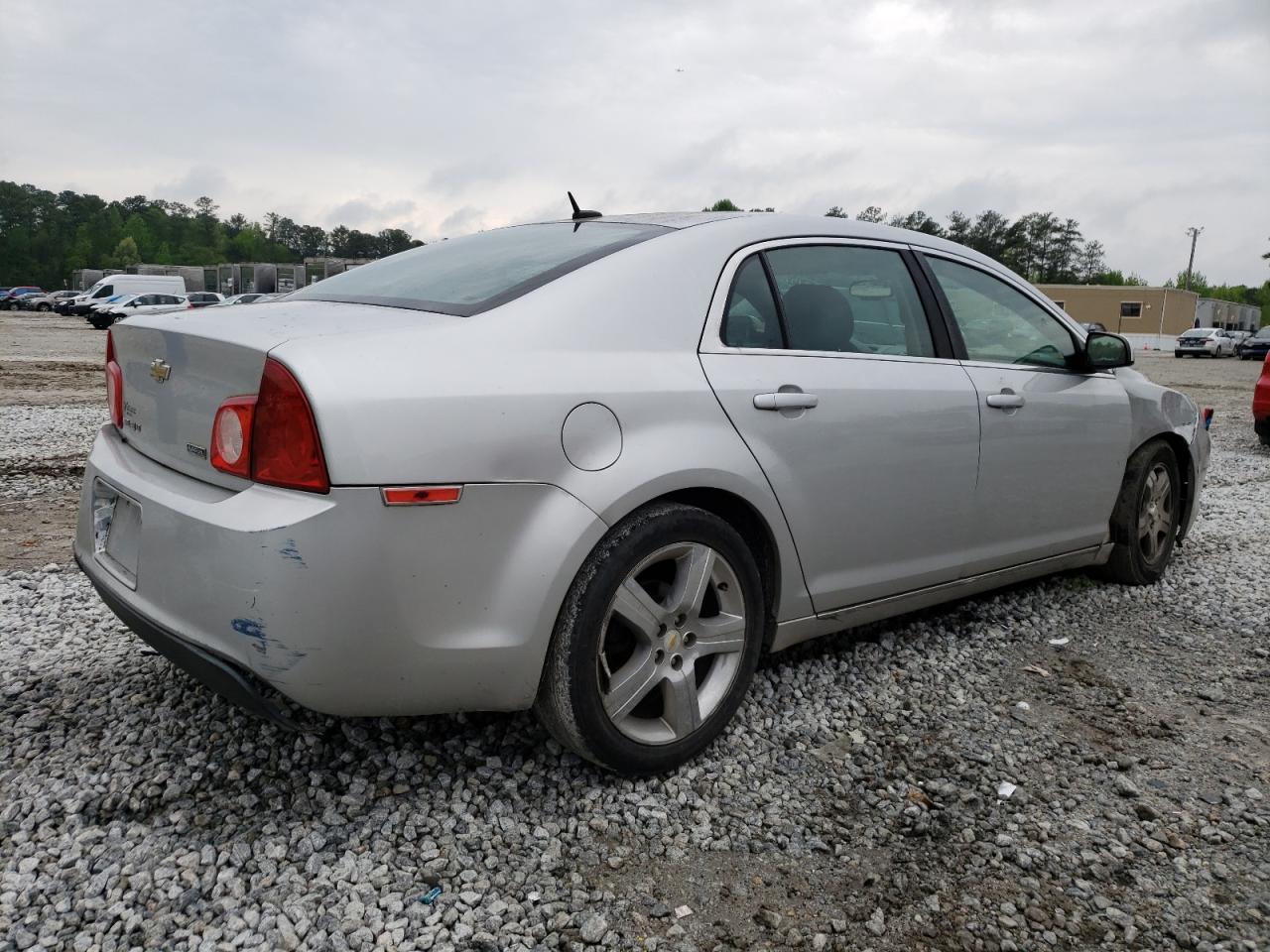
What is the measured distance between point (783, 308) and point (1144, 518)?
2592mm

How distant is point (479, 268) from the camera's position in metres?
3.03

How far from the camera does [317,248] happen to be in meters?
138

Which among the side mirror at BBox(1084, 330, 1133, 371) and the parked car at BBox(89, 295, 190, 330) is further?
the parked car at BBox(89, 295, 190, 330)

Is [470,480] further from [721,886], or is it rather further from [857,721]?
→ [857,721]

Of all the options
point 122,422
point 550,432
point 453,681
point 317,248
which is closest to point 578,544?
point 550,432

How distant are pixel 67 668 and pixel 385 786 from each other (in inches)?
56.8

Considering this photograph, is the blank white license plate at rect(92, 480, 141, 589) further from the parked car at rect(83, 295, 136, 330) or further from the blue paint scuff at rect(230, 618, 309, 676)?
the parked car at rect(83, 295, 136, 330)

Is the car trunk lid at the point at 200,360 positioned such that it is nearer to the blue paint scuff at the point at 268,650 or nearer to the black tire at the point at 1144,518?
the blue paint scuff at the point at 268,650

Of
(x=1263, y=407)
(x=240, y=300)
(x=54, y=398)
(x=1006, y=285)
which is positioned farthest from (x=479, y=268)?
(x=240, y=300)

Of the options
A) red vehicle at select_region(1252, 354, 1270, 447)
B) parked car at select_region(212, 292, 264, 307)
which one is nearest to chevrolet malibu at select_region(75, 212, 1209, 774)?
parked car at select_region(212, 292, 264, 307)

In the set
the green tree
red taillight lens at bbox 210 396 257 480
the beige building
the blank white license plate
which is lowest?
the blank white license plate

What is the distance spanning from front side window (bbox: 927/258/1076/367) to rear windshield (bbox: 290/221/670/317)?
1.33 metres

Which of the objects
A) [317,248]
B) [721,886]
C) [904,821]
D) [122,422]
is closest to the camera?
[721,886]

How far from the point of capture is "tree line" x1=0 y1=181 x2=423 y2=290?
4619 inches
